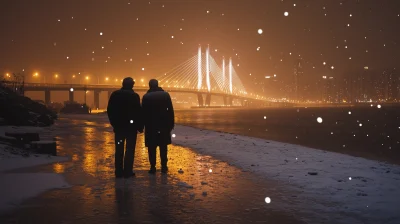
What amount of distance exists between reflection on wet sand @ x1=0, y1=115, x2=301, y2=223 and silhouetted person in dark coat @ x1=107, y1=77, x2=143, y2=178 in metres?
0.26

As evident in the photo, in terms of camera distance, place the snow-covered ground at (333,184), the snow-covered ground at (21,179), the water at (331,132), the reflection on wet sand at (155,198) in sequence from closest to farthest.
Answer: the reflection on wet sand at (155,198) < the snow-covered ground at (333,184) < the snow-covered ground at (21,179) < the water at (331,132)

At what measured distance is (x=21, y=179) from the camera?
21.3ft

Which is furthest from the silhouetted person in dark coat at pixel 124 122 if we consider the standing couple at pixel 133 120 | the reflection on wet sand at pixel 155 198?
the reflection on wet sand at pixel 155 198

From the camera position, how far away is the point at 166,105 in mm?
7531

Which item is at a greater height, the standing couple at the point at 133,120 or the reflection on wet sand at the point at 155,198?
the standing couple at the point at 133,120

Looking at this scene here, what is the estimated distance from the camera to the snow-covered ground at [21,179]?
536 centimetres

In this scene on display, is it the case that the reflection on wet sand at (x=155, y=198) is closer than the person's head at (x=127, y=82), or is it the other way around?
the reflection on wet sand at (x=155, y=198)

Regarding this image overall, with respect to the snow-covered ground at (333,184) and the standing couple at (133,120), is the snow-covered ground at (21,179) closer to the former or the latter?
the standing couple at (133,120)

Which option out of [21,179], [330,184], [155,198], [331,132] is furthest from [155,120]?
[331,132]

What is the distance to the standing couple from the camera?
23.2ft

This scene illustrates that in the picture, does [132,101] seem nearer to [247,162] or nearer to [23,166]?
[23,166]

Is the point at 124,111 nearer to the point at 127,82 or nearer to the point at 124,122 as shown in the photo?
the point at 124,122

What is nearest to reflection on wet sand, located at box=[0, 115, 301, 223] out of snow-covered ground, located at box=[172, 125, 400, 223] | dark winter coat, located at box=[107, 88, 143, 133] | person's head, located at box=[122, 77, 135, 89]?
snow-covered ground, located at box=[172, 125, 400, 223]

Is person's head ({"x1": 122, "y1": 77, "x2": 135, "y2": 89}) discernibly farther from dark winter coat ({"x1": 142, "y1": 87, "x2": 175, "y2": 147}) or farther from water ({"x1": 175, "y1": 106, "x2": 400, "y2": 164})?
water ({"x1": 175, "y1": 106, "x2": 400, "y2": 164})
